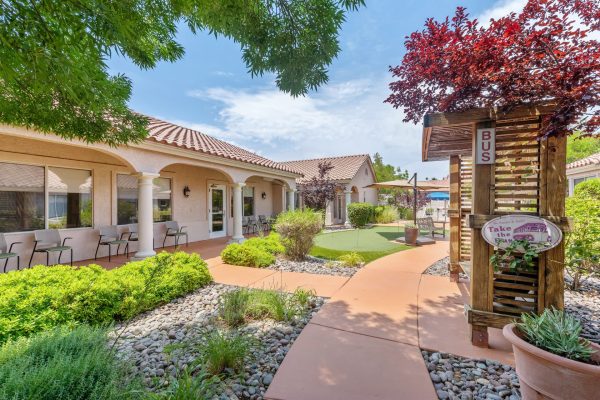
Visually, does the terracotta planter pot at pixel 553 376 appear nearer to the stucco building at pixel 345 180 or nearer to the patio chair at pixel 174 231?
the patio chair at pixel 174 231

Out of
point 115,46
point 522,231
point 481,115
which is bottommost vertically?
point 522,231

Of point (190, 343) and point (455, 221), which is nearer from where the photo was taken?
point (190, 343)

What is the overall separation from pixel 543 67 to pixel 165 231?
1103 centimetres

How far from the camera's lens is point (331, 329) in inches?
145

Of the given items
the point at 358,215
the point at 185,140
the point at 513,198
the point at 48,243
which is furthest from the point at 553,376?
→ the point at 358,215

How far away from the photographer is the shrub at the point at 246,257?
7379mm

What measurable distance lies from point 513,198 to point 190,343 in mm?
4229

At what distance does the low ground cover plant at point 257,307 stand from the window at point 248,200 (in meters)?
11.2

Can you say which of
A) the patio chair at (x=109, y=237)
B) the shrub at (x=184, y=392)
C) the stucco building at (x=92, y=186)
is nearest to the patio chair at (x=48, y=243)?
the stucco building at (x=92, y=186)

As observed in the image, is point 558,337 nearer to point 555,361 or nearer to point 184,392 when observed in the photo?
point 555,361

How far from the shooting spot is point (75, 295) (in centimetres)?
385

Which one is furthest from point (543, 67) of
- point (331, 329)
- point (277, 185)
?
Result: point (277, 185)

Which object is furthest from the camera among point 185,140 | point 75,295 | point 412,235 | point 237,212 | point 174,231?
point 237,212

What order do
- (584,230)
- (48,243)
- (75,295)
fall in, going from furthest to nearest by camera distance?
(48,243), (584,230), (75,295)
